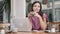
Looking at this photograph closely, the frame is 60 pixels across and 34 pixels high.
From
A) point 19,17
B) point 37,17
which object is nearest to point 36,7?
point 37,17

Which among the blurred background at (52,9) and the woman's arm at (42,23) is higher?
the blurred background at (52,9)

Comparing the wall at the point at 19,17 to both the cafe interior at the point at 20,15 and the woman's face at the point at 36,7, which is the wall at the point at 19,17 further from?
the woman's face at the point at 36,7

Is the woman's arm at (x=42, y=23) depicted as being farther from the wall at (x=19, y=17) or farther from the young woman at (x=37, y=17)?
the wall at (x=19, y=17)

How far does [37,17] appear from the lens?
61.2 inches

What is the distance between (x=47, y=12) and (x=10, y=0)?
0.45 meters

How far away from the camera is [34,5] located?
5.11 feet

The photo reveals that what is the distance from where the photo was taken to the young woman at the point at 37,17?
153 cm

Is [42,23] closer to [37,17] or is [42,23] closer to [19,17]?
[37,17]

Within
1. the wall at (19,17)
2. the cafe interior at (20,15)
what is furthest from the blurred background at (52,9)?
the wall at (19,17)

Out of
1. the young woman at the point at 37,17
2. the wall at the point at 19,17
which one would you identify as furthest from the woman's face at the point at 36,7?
the wall at the point at 19,17

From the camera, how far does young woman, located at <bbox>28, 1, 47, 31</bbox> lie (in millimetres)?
1529

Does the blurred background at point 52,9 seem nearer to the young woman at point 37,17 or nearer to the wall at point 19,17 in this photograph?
Answer: the young woman at point 37,17

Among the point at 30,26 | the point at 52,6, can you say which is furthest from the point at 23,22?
the point at 52,6

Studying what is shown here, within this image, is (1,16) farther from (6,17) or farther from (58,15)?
(58,15)
